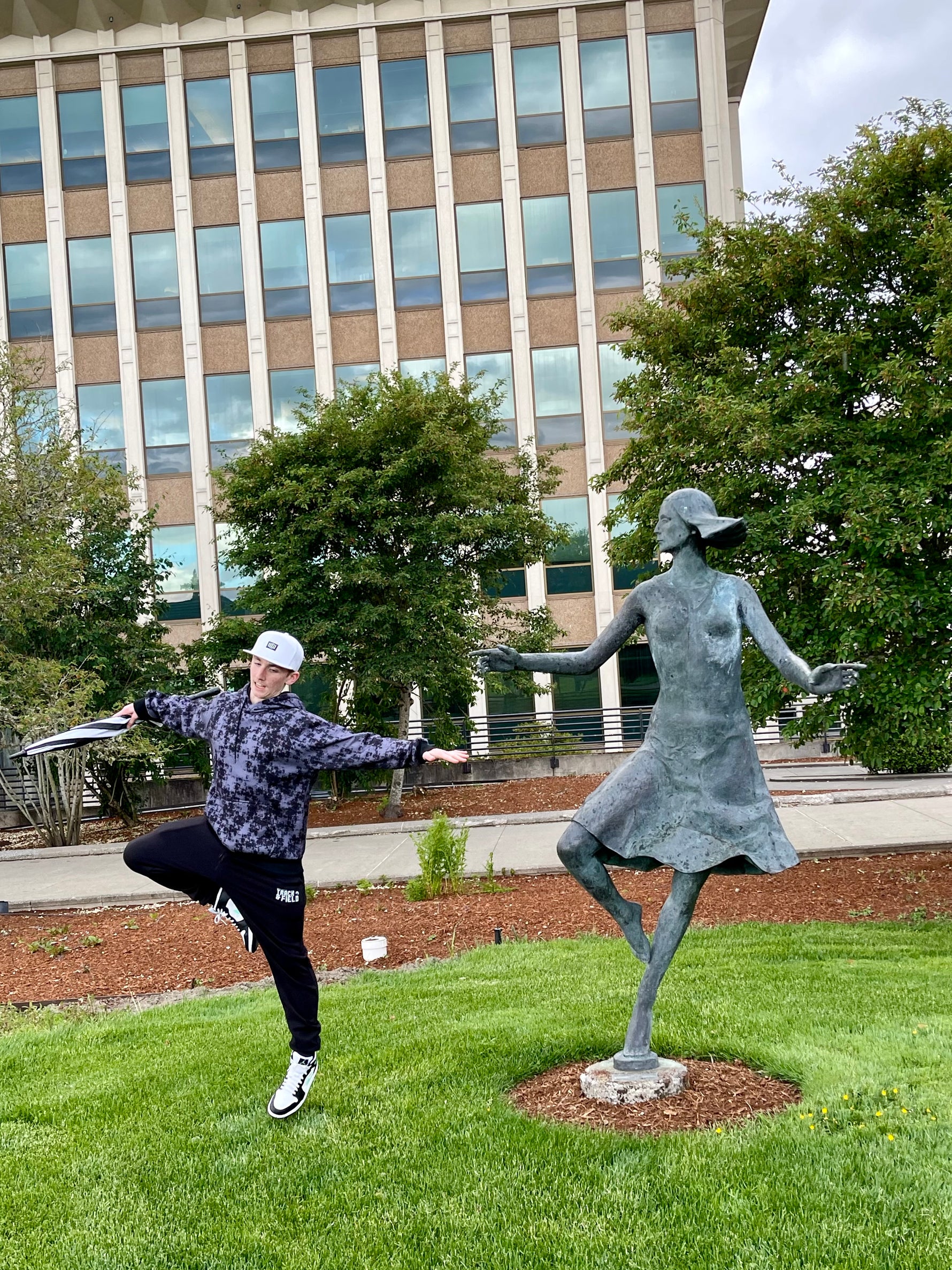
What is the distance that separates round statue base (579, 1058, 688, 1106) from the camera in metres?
4.62

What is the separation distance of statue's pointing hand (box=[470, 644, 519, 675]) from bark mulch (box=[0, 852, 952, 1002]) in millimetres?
4292

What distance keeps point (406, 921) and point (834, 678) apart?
6383 millimetres

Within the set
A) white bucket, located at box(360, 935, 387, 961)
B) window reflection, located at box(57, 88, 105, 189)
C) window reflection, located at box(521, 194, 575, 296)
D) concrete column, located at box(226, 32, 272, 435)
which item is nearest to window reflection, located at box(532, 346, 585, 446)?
window reflection, located at box(521, 194, 575, 296)

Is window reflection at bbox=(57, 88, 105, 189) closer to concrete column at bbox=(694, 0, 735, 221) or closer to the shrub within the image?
concrete column at bbox=(694, 0, 735, 221)

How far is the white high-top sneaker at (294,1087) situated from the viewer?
4.71 m

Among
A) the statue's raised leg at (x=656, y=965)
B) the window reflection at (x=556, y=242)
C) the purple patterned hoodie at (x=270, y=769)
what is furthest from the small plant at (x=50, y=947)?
the window reflection at (x=556, y=242)

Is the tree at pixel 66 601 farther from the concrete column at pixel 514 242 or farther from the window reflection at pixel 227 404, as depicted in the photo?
the concrete column at pixel 514 242

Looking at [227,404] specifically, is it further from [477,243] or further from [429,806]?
[429,806]

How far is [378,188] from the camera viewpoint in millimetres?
29297

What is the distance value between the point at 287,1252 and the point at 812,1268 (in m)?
1.59

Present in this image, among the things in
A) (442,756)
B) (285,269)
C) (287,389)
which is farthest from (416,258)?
(442,756)

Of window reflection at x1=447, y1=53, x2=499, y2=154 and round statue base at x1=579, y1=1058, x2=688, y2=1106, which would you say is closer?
round statue base at x1=579, y1=1058, x2=688, y2=1106

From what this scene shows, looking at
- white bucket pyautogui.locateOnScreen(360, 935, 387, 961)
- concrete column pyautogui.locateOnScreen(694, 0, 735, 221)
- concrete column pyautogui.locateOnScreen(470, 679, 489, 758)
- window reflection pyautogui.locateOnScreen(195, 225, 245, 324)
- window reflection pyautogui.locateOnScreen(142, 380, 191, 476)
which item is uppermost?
concrete column pyautogui.locateOnScreen(694, 0, 735, 221)

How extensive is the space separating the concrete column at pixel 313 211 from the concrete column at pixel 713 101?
9951 mm
